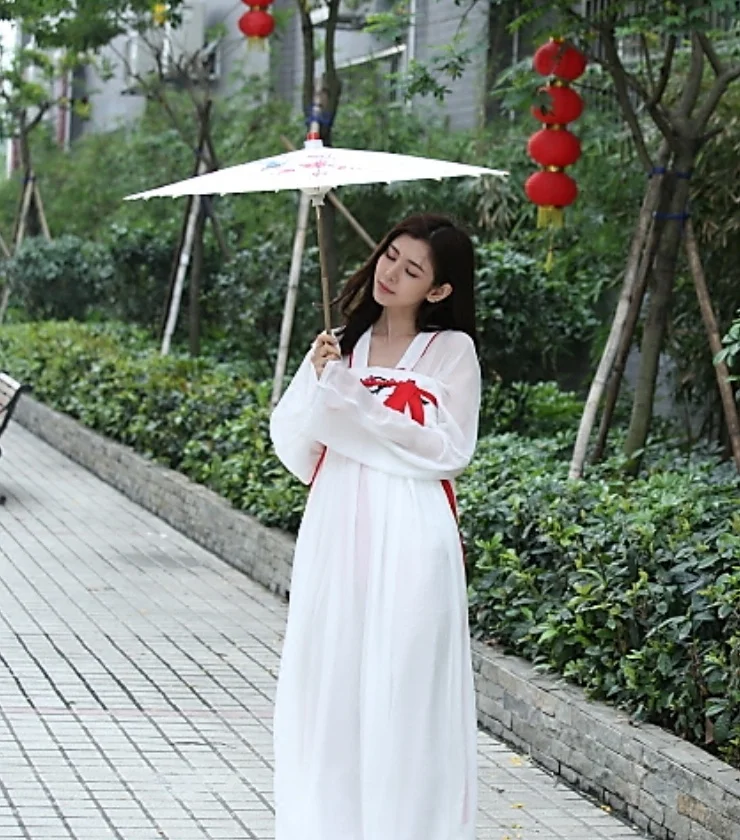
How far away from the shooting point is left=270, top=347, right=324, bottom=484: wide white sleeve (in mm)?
4992

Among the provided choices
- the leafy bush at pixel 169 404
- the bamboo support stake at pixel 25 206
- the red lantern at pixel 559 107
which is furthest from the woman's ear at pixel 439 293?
the bamboo support stake at pixel 25 206

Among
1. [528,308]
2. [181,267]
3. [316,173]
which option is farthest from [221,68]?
[316,173]

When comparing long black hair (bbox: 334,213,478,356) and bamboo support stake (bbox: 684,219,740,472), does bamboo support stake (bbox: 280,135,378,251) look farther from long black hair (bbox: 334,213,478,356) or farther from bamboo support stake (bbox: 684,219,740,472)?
long black hair (bbox: 334,213,478,356)

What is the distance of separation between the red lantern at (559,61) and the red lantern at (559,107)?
15 centimetres

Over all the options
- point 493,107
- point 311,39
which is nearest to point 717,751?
point 311,39

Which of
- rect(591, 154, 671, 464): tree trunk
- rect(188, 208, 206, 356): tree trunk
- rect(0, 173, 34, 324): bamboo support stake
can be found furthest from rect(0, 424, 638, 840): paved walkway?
rect(0, 173, 34, 324): bamboo support stake

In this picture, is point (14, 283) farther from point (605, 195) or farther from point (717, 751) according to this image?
point (717, 751)

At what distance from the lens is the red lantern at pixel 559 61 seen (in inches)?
359

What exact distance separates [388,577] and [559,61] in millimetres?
4809

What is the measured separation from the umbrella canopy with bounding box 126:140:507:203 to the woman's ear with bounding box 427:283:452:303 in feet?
1.01

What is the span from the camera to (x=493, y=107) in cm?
1680

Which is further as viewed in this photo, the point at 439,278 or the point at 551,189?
the point at 551,189

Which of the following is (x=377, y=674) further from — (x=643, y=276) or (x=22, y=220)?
(x=22, y=220)

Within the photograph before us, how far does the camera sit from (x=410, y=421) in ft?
16.1
